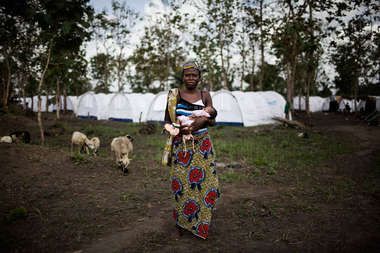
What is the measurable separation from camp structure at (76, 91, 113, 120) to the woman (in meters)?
23.5

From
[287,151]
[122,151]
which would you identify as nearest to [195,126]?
[122,151]

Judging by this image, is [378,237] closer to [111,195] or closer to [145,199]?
[145,199]

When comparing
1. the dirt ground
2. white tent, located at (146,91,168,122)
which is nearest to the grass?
the dirt ground

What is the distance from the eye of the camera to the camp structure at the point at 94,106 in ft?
83.9

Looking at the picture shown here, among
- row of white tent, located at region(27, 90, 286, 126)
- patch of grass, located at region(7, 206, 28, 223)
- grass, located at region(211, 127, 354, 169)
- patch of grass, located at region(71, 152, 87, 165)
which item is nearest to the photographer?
patch of grass, located at region(7, 206, 28, 223)

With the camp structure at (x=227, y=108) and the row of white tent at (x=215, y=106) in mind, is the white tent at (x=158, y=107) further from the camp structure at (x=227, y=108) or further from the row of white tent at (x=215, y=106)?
the camp structure at (x=227, y=108)

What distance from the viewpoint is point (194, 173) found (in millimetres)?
3004

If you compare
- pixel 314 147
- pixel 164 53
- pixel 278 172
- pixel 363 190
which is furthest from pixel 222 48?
pixel 363 190

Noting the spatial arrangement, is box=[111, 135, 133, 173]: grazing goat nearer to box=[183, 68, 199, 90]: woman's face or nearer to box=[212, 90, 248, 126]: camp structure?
box=[183, 68, 199, 90]: woman's face

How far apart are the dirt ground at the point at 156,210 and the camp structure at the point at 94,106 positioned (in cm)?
1942

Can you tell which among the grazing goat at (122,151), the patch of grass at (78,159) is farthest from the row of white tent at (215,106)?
the patch of grass at (78,159)

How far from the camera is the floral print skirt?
118 inches

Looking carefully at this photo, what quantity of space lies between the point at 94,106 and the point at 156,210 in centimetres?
2431

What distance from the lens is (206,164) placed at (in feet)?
9.94
